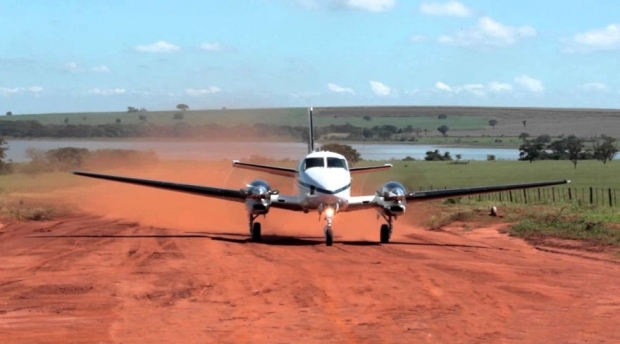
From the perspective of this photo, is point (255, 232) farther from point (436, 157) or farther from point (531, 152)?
point (436, 157)

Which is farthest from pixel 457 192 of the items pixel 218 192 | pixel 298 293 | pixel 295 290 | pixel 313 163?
pixel 298 293

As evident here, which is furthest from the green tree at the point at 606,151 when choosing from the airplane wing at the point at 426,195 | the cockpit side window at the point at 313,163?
the cockpit side window at the point at 313,163

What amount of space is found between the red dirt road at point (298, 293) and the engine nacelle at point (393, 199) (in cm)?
110

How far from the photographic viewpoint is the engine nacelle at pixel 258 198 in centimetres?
2583

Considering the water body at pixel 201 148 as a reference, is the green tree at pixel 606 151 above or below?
below

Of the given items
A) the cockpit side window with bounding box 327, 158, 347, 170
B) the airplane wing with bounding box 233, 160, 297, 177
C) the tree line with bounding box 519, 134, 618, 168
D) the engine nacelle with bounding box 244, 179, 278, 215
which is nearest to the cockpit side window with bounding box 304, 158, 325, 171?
the cockpit side window with bounding box 327, 158, 347, 170

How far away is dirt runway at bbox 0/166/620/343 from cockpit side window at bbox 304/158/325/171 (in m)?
2.29

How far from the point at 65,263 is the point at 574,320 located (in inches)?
461

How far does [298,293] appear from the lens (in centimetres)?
1555

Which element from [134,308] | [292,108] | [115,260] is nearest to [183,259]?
[115,260]

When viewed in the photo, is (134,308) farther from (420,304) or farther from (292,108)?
(292,108)

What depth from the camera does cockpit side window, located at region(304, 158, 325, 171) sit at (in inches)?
1026

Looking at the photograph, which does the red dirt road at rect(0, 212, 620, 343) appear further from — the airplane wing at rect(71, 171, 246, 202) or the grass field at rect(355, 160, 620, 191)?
the grass field at rect(355, 160, 620, 191)

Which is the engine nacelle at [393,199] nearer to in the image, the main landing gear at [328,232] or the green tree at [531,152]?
the main landing gear at [328,232]
